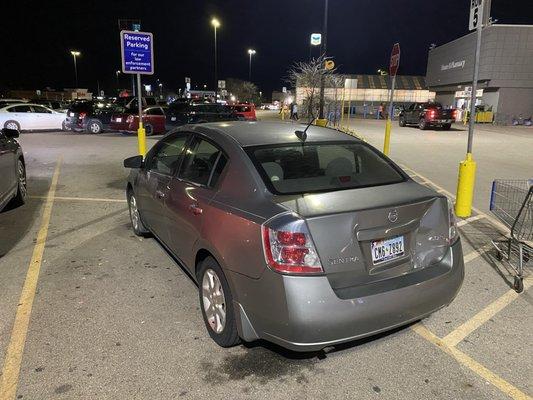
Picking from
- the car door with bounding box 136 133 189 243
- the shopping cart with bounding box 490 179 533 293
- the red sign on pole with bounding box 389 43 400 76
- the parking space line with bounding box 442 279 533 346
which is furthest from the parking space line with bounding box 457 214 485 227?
the red sign on pole with bounding box 389 43 400 76

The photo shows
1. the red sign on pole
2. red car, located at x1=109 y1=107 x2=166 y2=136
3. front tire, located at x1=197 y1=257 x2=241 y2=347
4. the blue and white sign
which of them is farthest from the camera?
red car, located at x1=109 y1=107 x2=166 y2=136

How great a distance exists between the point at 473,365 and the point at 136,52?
9.62 meters

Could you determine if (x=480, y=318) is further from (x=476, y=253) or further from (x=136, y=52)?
(x=136, y=52)

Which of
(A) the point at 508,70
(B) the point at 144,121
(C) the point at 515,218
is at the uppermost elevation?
(A) the point at 508,70

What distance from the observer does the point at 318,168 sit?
3.67 meters

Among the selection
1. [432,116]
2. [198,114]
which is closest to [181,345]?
[198,114]

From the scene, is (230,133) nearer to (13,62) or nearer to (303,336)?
(303,336)

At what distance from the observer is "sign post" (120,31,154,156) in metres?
10.2

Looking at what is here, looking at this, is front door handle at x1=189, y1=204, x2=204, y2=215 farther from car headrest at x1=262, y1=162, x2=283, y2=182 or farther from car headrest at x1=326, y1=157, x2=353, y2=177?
car headrest at x1=326, y1=157, x2=353, y2=177

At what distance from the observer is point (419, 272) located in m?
3.20

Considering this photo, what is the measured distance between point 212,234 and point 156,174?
1.74 metres

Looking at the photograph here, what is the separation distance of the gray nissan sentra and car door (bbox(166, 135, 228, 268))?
14 mm

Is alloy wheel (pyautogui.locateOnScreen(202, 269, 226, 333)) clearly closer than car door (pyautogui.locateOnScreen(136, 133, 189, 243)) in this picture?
Yes

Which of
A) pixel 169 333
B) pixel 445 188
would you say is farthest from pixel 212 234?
pixel 445 188
